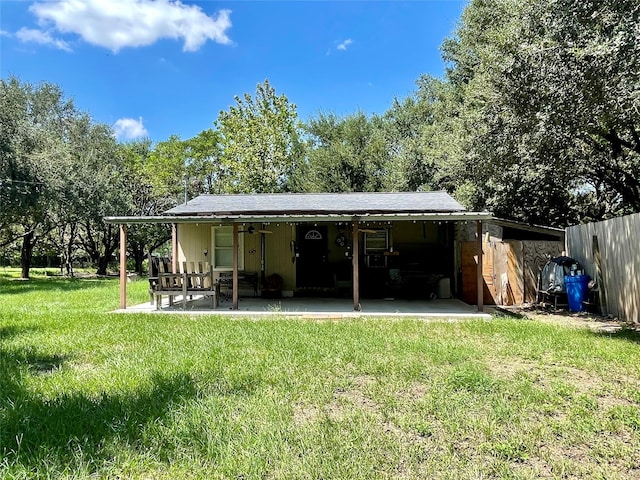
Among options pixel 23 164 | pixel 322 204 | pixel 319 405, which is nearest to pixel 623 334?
pixel 319 405

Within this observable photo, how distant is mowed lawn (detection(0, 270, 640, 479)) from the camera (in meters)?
→ 2.66

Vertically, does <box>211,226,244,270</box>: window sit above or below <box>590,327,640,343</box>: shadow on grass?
above

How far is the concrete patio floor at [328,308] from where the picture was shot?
834 cm

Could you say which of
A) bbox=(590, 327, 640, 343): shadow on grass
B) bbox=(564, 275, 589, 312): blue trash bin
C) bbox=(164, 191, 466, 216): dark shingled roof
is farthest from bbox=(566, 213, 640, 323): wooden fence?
bbox=(164, 191, 466, 216): dark shingled roof

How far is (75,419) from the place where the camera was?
3.27 m

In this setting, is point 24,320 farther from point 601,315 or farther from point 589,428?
point 601,315

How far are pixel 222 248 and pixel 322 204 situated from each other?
3.06 m

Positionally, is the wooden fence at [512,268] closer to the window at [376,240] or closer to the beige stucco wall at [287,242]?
the beige stucco wall at [287,242]

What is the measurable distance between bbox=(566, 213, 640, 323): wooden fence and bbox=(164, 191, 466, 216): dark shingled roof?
2.80m

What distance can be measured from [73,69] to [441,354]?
727 inches

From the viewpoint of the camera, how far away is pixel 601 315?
8.48 meters

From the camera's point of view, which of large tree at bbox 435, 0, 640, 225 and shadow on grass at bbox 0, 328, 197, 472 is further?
large tree at bbox 435, 0, 640, 225

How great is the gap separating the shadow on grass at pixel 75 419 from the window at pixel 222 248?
23.7 feet

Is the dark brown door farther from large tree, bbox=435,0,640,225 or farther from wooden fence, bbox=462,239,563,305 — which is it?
large tree, bbox=435,0,640,225
